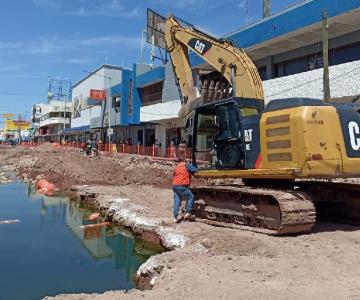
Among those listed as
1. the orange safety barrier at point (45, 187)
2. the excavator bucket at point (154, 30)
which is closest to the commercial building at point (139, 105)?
the excavator bucket at point (154, 30)

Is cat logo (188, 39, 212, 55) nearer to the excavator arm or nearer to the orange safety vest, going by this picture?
the excavator arm

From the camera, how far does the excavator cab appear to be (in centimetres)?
1010

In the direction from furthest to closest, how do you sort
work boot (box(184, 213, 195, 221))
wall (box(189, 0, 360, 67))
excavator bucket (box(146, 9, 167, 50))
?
excavator bucket (box(146, 9, 167, 50)), wall (box(189, 0, 360, 67)), work boot (box(184, 213, 195, 221))

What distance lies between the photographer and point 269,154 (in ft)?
31.4

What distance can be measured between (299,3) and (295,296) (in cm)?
2083

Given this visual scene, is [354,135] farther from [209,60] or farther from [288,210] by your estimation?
[209,60]

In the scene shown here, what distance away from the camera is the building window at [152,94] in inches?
1794

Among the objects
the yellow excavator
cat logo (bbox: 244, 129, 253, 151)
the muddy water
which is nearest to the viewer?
the muddy water

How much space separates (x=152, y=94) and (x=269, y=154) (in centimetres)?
3834

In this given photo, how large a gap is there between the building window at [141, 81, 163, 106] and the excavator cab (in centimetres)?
3389

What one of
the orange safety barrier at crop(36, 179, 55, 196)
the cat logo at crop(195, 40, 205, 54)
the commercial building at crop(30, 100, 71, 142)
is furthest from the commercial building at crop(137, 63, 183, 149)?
the commercial building at crop(30, 100, 71, 142)

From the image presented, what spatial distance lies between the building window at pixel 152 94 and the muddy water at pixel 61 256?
98.3 feet

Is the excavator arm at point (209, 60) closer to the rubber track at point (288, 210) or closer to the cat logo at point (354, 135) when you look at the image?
the cat logo at point (354, 135)

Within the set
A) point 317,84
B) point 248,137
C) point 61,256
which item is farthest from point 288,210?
point 317,84
